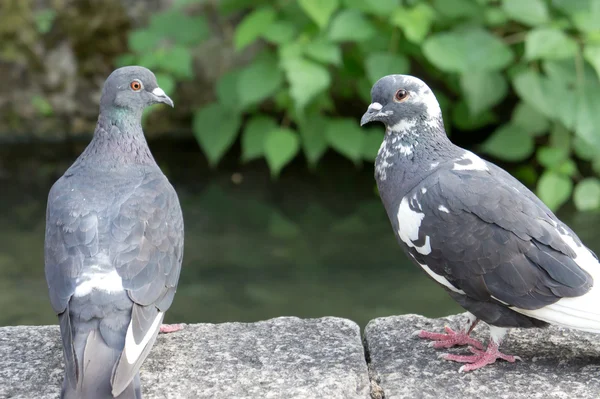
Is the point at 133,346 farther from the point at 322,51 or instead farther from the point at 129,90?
the point at 322,51

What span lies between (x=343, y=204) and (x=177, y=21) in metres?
2.02

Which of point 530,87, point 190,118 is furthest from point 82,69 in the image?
point 530,87

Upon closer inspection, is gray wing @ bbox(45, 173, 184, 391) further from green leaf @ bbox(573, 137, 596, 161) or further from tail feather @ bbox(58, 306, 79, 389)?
green leaf @ bbox(573, 137, 596, 161)

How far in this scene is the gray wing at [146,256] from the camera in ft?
9.03

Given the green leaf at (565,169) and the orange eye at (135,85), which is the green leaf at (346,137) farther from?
the orange eye at (135,85)

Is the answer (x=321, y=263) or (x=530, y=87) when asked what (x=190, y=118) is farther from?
(x=530, y=87)

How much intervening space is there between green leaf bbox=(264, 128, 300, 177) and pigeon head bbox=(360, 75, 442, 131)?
273 centimetres

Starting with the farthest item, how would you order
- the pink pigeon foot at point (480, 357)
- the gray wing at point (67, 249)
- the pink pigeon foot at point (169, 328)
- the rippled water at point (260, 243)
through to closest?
1. the rippled water at point (260, 243)
2. the pink pigeon foot at point (169, 328)
3. the pink pigeon foot at point (480, 357)
4. the gray wing at point (67, 249)

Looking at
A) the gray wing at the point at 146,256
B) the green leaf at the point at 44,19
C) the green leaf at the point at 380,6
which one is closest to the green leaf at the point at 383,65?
the green leaf at the point at 380,6

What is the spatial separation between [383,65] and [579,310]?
3308 mm

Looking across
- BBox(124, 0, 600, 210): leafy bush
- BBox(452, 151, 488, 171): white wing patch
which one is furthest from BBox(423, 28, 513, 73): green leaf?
BBox(452, 151, 488, 171): white wing patch

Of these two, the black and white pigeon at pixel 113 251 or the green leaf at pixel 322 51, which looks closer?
the black and white pigeon at pixel 113 251

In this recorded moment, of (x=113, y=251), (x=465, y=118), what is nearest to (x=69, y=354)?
(x=113, y=251)

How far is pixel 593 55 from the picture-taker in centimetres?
536
